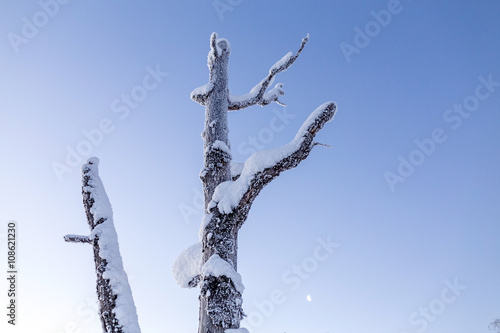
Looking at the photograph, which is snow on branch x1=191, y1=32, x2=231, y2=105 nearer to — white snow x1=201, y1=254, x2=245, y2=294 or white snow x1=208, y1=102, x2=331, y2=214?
white snow x1=208, y1=102, x2=331, y2=214

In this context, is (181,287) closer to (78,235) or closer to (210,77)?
(78,235)

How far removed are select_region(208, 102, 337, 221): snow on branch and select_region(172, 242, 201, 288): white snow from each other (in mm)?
718

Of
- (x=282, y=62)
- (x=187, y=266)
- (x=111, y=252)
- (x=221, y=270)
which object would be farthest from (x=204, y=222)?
(x=282, y=62)

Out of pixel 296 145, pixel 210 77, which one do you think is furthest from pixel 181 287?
pixel 210 77

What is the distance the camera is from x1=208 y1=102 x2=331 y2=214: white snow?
3328 mm

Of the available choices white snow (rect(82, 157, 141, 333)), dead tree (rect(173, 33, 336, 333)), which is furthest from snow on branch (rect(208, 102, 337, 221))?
white snow (rect(82, 157, 141, 333))

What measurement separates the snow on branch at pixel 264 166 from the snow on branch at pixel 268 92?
1297 millimetres

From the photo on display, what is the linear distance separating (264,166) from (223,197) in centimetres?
54

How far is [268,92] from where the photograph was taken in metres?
5.36

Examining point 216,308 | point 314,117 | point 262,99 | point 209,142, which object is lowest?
point 216,308

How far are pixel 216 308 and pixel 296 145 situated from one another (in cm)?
177

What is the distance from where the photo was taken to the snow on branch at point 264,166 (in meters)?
3.34

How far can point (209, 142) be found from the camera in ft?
13.1

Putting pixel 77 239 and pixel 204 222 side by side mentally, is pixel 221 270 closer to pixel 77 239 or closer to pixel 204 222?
pixel 204 222
